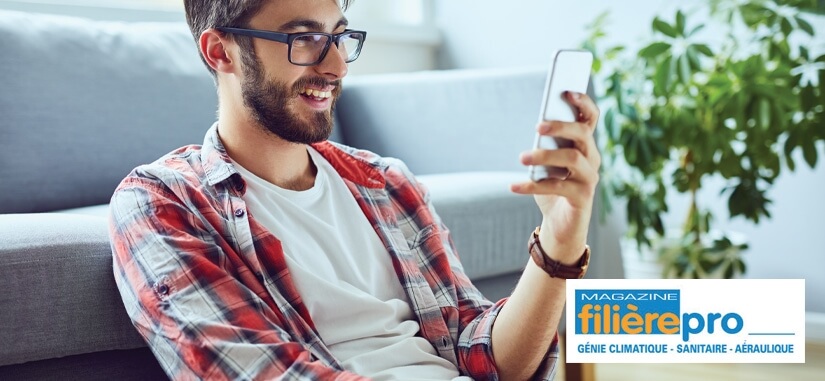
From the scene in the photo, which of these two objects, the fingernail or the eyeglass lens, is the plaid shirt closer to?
the eyeglass lens

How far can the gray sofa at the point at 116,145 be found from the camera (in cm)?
96

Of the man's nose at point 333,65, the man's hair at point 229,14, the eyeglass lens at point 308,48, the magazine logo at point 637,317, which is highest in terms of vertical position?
the man's hair at point 229,14

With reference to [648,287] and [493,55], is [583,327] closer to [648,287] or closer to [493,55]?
[648,287]

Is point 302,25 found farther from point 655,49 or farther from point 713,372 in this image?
point 713,372

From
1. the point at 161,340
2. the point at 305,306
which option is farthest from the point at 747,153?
the point at 161,340

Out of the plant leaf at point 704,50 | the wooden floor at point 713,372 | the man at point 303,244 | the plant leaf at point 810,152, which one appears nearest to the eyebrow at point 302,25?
the man at point 303,244

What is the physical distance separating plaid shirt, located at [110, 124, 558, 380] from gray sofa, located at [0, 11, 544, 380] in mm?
83

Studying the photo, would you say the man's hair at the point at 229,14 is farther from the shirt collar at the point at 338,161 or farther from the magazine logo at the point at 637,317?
the magazine logo at the point at 637,317

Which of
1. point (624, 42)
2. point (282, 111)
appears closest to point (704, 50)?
point (624, 42)

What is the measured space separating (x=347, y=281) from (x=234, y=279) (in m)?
0.17

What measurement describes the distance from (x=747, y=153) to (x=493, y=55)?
112 cm

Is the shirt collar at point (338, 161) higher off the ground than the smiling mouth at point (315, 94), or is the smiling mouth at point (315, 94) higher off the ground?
the smiling mouth at point (315, 94)

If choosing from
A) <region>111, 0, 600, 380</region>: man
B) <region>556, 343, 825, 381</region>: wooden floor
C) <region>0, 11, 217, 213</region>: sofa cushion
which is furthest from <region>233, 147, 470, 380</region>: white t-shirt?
<region>556, 343, 825, 381</region>: wooden floor

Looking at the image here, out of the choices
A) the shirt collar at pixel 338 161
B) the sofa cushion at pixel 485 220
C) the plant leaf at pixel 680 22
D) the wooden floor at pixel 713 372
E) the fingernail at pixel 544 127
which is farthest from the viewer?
the plant leaf at pixel 680 22
